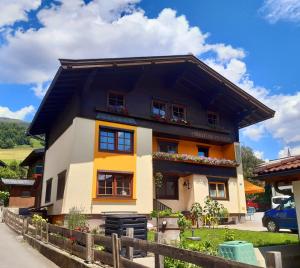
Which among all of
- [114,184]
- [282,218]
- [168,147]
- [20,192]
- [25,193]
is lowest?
[282,218]

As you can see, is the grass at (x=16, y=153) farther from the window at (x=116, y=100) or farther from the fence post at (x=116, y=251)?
the fence post at (x=116, y=251)

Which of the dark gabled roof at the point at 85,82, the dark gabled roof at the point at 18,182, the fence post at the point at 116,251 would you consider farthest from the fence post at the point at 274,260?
the dark gabled roof at the point at 18,182

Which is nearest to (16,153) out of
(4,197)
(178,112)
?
(4,197)

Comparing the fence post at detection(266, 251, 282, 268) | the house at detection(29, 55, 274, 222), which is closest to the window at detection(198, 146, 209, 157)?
the house at detection(29, 55, 274, 222)

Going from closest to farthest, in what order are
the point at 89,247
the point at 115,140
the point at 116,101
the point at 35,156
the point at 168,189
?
the point at 89,247 → the point at 115,140 → the point at 116,101 → the point at 168,189 → the point at 35,156

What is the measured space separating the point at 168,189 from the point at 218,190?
13.3 ft

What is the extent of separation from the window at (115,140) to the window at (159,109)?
9.85 ft

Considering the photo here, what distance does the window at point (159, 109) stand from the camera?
78.5 feet

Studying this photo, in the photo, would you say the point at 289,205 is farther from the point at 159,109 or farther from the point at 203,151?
the point at 159,109

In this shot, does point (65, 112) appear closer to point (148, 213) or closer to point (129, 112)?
point (129, 112)

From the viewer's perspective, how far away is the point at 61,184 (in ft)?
70.0

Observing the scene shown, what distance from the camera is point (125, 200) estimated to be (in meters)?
20.4

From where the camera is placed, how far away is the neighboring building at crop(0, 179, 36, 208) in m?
43.8

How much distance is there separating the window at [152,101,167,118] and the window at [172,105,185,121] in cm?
85
